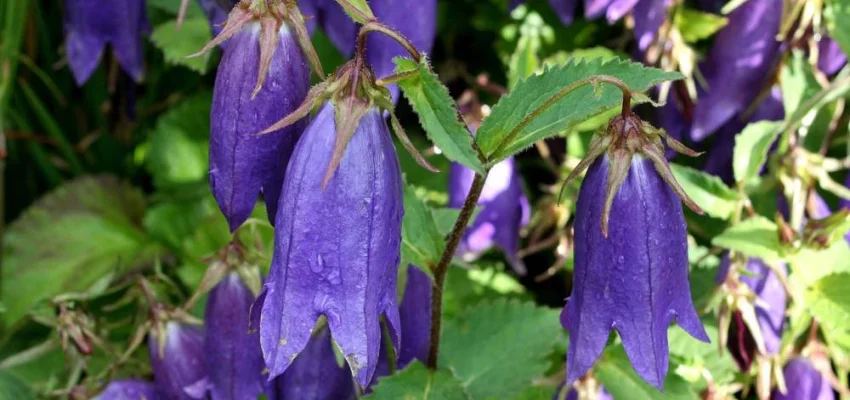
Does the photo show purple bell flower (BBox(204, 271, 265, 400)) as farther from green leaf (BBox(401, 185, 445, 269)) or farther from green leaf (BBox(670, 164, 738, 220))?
green leaf (BBox(670, 164, 738, 220))

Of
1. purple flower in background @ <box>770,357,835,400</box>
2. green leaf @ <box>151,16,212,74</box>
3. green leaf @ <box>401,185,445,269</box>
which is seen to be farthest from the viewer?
green leaf @ <box>151,16,212,74</box>

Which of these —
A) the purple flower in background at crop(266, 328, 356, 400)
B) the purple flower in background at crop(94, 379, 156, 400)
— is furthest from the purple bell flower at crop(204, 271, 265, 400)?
the purple flower in background at crop(94, 379, 156, 400)

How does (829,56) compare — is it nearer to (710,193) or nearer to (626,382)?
(710,193)

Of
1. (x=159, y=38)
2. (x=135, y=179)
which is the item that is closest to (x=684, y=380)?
(x=159, y=38)

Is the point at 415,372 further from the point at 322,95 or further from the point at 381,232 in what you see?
the point at 322,95

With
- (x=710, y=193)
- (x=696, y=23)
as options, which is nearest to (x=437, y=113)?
(x=710, y=193)

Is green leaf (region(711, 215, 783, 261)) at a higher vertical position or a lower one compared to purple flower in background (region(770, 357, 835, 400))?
higher

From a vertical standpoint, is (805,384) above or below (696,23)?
below
